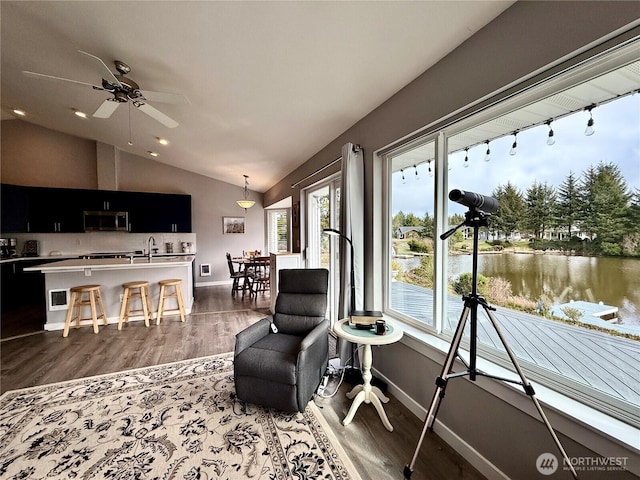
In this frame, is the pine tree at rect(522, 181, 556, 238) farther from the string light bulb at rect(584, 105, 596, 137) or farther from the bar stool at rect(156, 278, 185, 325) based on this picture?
the bar stool at rect(156, 278, 185, 325)

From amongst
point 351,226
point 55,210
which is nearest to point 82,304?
point 55,210

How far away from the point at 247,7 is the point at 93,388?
127 inches

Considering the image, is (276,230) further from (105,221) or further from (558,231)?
(558,231)

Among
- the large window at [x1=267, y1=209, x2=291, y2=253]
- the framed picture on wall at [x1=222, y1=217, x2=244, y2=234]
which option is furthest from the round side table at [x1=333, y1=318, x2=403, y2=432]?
the framed picture on wall at [x1=222, y1=217, x2=244, y2=234]

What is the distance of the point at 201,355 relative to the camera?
2.97 metres

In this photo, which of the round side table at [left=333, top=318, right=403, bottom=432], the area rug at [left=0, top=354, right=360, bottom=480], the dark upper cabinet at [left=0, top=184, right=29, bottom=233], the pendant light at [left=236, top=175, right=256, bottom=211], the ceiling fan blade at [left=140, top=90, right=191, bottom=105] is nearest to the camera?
the area rug at [left=0, top=354, right=360, bottom=480]

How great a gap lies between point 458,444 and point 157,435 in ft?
6.40

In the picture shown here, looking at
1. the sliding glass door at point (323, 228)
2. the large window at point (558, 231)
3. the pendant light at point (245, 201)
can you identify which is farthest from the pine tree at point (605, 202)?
the pendant light at point (245, 201)

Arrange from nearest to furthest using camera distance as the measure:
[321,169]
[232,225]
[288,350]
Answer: [288,350] → [321,169] → [232,225]

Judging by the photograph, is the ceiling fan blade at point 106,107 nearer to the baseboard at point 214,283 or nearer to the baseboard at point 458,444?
the baseboard at point 458,444

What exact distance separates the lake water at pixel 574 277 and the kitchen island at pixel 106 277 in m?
4.29

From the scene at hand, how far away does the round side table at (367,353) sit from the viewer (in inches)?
69.8

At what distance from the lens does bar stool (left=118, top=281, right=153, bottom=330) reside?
375cm

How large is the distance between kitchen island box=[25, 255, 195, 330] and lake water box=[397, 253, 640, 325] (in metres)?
4.29
